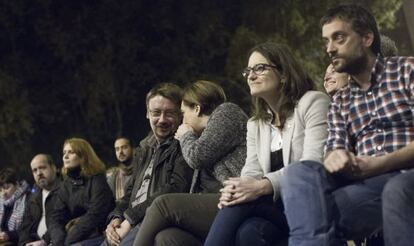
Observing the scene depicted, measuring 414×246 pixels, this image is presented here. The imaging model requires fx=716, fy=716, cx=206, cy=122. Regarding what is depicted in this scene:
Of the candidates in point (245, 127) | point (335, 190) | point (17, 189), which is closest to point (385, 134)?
point (335, 190)

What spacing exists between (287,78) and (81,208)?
2.05 metres

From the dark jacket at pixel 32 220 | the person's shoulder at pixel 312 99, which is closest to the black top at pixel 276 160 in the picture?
the person's shoulder at pixel 312 99

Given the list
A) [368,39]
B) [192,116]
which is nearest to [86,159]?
[192,116]

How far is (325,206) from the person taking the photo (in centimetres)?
200

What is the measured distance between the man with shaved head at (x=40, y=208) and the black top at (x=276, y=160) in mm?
2246

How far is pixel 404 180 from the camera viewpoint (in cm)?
193

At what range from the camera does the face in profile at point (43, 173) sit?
5.16 meters

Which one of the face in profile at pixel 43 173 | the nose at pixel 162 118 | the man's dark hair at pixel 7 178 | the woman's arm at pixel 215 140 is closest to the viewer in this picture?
the woman's arm at pixel 215 140

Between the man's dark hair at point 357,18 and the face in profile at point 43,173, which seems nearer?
the man's dark hair at point 357,18

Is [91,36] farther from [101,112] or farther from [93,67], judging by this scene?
[101,112]

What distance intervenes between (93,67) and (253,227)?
7603 millimetres

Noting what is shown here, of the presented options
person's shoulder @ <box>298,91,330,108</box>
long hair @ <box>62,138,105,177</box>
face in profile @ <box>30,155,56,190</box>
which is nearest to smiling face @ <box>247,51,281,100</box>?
person's shoulder @ <box>298,91,330,108</box>

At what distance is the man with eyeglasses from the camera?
3.15 metres

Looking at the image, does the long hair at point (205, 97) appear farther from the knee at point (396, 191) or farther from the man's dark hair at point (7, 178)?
the man's dark hair at point (7, 178)
